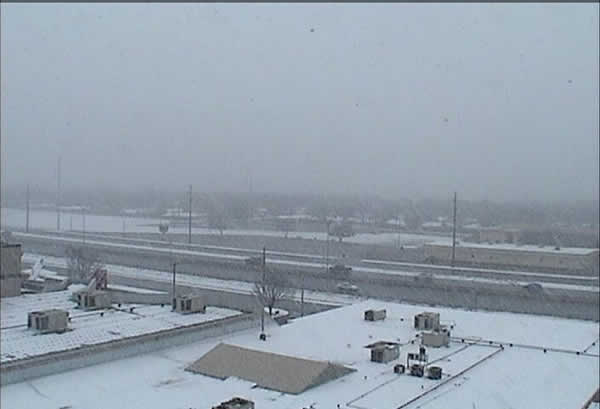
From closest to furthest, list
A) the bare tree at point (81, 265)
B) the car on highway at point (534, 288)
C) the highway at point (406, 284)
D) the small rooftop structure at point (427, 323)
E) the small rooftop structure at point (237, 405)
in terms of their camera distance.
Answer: the small rooftop structure at point (237, 405) → the small rooftop structure at point (427, 323) → the highway at point (406, 284) → the car on highway at point (534, 288) → the bare tree at point (81, 265)

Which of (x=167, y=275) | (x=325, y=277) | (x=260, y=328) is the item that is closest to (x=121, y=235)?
(x=167, y=275)

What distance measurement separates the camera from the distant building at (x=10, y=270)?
11.0m

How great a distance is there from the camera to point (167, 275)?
18766 millimetres

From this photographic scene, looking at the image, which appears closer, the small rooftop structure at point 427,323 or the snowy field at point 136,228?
the small rooftop structure at point 427,323

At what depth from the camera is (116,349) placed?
812 centimetres

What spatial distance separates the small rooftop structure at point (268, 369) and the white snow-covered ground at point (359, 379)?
11 centimetres

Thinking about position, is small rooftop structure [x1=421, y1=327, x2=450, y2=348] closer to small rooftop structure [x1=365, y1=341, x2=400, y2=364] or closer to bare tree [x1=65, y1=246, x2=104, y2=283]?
small rooftop structure [x1=365, y1=341, x2=400, y2=364]

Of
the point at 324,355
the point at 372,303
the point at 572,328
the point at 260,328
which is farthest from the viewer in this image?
the point at 372,303

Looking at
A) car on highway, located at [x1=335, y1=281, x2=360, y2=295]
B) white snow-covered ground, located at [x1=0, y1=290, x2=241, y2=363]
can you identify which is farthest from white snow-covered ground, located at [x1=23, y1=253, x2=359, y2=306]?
white snow-covered ground, located at [x1=0, y1=290, x2=241, y2=363]

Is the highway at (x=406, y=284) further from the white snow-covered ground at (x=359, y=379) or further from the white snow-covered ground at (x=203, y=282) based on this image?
the white snow-covered ground at (x=359, y=379)

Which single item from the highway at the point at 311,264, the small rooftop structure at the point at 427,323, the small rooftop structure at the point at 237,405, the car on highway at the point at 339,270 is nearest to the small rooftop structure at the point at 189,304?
the small rooftop structure at the point at 427,323

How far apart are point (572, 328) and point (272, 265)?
34.0ft

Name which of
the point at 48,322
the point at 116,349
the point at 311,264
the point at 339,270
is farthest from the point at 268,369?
the point at 311,264

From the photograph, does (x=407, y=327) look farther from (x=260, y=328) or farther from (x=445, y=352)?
(x=260, y=328)
